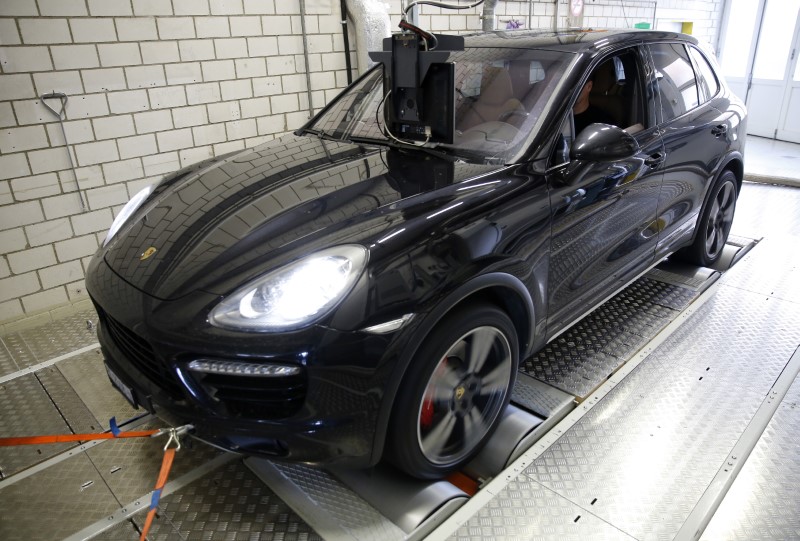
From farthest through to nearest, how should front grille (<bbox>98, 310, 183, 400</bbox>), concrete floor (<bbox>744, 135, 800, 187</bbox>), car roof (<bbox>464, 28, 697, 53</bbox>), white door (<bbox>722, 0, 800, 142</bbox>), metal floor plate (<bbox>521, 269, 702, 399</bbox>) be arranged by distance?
white door (<bbox>722, 0, 800, 142</bbox>) → concrete floor (<bbox>744, 135, 800, 187</bbox>) → metal floor plate (<bbox>521, 269, 702, 399</bbox>) → car roof (<bbox>464, 28, 697, 53</bbox>) → front grille (<bbox>98, 310, 183, 400</bbox>)

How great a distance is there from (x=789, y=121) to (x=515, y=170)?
8425mm

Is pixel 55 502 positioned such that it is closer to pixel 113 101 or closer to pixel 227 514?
pixel 227 514

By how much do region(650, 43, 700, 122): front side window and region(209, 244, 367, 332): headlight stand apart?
2124mm

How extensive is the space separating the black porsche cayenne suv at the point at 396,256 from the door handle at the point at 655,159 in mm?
13

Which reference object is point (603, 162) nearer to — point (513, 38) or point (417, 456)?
point (513, 38)

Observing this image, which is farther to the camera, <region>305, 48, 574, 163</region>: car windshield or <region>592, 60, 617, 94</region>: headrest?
<region>592, 60, 617, 94</region>: headrest

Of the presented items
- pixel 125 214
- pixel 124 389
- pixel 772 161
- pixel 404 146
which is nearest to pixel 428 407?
pixel 124 389

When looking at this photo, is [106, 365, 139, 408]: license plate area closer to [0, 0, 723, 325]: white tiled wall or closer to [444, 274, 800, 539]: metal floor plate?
[444, 274, 800, 539]: metal floor plate

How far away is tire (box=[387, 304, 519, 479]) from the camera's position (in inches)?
69.9

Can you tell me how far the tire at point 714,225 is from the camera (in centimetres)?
360

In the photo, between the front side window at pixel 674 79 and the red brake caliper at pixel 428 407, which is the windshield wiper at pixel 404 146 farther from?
the front side window at pixel 674 79

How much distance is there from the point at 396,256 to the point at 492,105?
107 cm

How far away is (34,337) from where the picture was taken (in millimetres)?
3439

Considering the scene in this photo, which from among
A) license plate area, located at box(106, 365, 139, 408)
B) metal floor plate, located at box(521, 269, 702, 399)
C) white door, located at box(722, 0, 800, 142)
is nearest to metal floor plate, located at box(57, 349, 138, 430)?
license plate area, located at box(106, 365, 139, 408)
